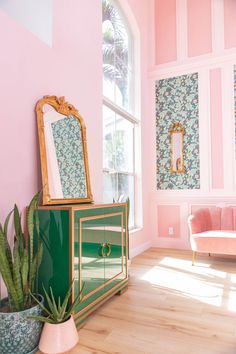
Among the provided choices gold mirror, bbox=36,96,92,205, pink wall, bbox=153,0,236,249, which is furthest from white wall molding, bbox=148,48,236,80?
gold mirror, bbox=36,96,92,205

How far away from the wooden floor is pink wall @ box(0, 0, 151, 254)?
99 cm

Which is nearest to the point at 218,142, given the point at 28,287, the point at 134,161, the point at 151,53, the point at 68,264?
the point at 134,161

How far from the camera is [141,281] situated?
276cm

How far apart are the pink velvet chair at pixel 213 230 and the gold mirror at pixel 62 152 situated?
5.12 ft

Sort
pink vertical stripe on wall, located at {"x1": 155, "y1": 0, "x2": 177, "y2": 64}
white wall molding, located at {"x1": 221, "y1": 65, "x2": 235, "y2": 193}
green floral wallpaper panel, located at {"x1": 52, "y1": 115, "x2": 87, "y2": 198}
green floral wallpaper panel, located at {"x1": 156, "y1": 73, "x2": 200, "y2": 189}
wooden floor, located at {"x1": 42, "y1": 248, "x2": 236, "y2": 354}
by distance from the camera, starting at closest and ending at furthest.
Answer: wooden floor, located at {"x1": 42, "y1": 248, "x2": 236, "y2": 354} < green floral wallpaper panel, located at {"x1": 52, "y1": 115, "x2": 87, "y2": 198} < white wall molding, located at {"x1": 221, "y1": 65, "x2": 235, "y2": 193} < green floral wallpaper panel, located at {"x1": 156, "y1": 73, "x2": 200, "y2": 189} < pink vertical stripe on wall, located at {"x1": 155, "y1": 0, "x2": 177, "y2": 64}

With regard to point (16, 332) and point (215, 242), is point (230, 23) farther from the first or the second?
point (16, 332)

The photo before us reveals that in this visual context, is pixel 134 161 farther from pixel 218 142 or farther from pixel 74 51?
pixel 74 51

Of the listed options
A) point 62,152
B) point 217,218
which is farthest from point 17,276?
point 217,218

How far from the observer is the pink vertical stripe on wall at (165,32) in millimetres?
4543

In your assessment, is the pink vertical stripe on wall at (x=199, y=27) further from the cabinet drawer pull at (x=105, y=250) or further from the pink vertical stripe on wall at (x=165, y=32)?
the cabinet drawer pull at (x=105, y=250)

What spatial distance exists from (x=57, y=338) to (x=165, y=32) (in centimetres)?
476

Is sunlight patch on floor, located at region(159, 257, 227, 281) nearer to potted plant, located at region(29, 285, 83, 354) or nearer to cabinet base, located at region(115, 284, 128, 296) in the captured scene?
cabinet base, located at region(115, 284, 128, 296)

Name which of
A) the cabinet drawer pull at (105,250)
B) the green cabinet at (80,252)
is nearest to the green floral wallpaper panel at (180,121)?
the green cabinet at (80,252)

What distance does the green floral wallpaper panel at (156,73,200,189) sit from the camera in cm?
428
